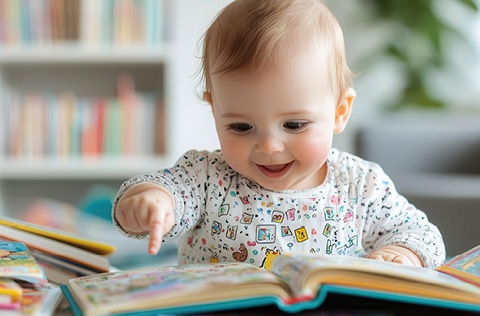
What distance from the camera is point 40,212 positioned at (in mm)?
2277

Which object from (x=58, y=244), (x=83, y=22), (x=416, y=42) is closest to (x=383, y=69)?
(x=416, y=42)

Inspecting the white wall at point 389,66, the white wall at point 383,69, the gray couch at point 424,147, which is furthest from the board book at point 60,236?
the white wall at point 389,66

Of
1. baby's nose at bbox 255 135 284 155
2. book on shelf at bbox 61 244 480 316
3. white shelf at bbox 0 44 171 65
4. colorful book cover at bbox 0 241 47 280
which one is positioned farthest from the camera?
white shelf at bbox 0 44 171 65

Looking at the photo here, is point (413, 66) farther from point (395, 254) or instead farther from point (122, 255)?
point (395, 254)

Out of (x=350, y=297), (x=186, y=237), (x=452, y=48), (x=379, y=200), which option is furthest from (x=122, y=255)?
(x=452, y=48)

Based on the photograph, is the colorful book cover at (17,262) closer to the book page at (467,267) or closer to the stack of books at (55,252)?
the stack of books at (55,252)

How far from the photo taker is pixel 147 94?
279 centimetres

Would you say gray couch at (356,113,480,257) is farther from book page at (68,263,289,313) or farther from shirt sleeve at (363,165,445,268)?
book page at (68,263,289,313)

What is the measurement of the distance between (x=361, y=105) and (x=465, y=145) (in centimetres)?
110

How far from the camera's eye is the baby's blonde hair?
2.77ft

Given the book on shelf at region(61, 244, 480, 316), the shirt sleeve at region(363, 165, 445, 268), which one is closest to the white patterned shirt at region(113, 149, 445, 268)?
the shirt sleeve at region(363, 165, 445, 268)

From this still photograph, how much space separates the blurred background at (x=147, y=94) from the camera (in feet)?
7.65

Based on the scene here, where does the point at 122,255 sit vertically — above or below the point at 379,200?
below

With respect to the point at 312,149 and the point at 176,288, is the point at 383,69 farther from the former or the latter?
the point at 176,288
